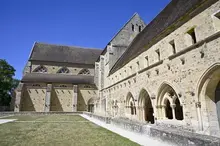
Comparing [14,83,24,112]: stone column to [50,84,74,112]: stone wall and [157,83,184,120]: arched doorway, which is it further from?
[157,83,184,120]: arched doorway

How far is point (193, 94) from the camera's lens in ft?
23.0

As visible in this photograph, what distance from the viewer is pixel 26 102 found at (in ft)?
80.1

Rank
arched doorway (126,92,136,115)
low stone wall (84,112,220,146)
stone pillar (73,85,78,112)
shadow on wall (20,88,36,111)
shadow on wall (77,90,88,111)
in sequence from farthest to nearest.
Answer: shadow on wall (77,90,88,111) < stone pillar (73,85,78,112) < shadow on wall (20,88,36,111) < arched doorway (126,92,136,115) < low stone wall (84,112,220,146)

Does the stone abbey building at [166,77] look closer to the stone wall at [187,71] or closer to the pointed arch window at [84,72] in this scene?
Answer: the stone wall at [187,71]

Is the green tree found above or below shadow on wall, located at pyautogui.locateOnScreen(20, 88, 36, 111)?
above

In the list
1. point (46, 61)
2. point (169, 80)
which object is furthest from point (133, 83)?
point (46, 61)

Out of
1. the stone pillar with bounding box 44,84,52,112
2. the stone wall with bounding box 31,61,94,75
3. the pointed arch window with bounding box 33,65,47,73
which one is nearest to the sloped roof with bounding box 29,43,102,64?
the stone wall with bounding box 31,61,94,75

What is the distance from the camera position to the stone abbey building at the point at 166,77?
655 centimetres

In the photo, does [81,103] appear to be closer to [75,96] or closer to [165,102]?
[75,96]

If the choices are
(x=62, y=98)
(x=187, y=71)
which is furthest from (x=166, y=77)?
(x=62, y=98)

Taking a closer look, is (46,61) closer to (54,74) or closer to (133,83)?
(54,74)

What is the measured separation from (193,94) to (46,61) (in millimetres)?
28746

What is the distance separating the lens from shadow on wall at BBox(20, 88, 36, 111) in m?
24.1

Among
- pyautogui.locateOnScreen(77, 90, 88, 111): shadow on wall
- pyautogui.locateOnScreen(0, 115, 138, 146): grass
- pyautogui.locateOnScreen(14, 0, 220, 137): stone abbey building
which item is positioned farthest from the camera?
pyautogui.locateOnScreen(77, 90, 88, 111): shadow on wall
